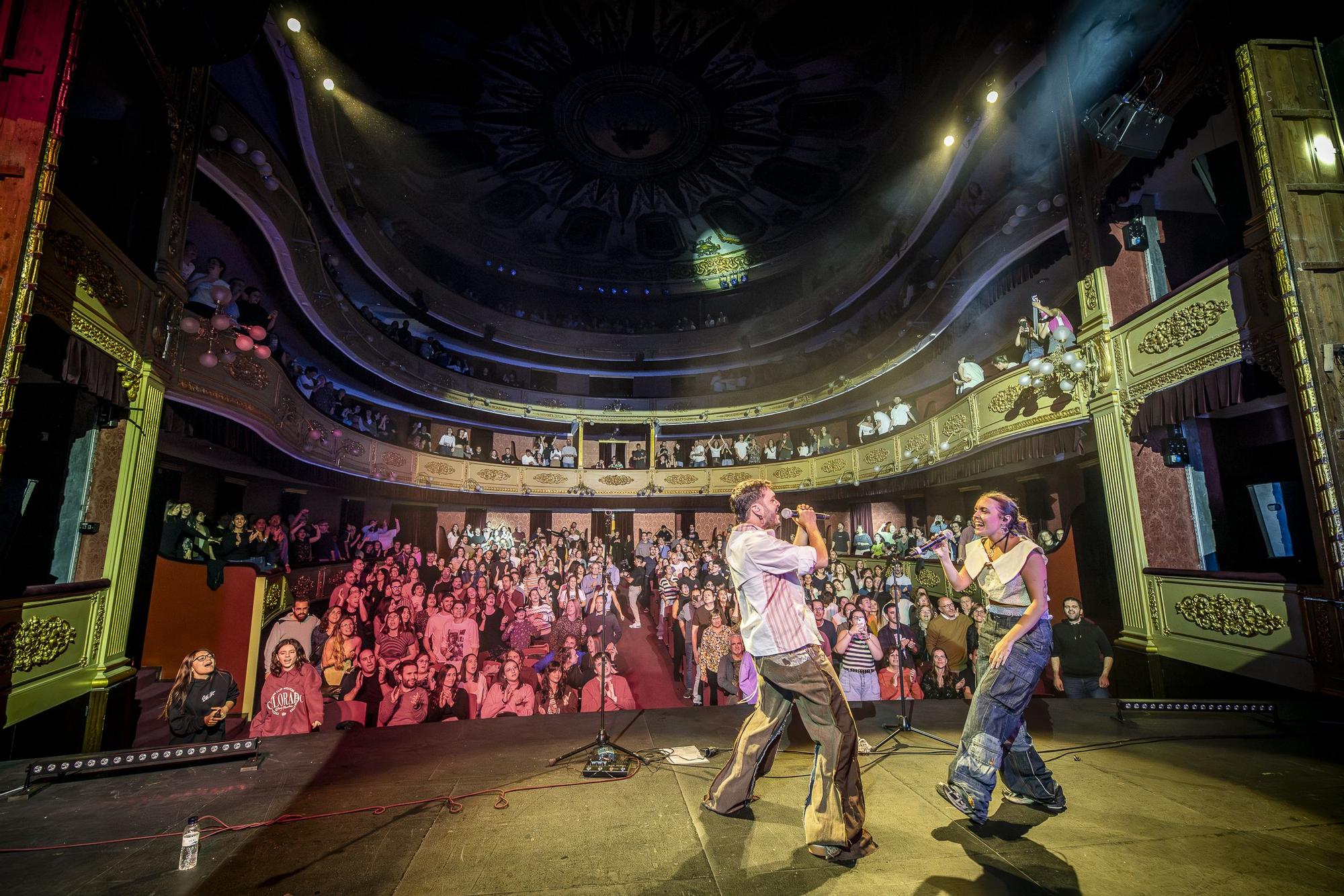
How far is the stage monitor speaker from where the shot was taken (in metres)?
5.62

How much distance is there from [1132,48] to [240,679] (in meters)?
13.7

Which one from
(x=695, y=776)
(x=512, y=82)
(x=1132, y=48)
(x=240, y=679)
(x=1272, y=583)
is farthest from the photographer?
(x=512, y=82)

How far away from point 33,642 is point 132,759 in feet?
5.79

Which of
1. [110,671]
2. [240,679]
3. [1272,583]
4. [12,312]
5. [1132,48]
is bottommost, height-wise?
[240,679]

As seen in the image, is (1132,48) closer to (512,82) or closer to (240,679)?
(512,82)

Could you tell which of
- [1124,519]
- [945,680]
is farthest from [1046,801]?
[1124,519]

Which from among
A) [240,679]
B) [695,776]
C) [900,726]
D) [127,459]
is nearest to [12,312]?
[127,459]

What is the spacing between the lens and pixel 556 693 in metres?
5.76

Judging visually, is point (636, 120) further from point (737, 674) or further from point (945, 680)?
point (945, 680)

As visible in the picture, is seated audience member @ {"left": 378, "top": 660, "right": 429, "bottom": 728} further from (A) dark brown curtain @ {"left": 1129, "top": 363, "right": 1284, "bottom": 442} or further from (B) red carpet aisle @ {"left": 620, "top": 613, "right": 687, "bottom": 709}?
(A) dark brown curtain @ {"left": 1129, "top": 363, "right": 1284, "bottom": 442}

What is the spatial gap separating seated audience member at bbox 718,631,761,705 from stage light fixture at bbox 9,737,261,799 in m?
4.28

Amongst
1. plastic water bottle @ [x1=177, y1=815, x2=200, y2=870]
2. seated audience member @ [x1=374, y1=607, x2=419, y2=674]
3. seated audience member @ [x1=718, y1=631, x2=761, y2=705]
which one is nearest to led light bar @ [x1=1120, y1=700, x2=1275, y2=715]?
seated audience member @ [x1=718, y1=631, x2=761, y2=705]

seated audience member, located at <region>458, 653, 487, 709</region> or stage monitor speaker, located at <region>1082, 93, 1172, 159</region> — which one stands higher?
stage monitor speaker, located at <region>1082, 93, 1172, 159</region>

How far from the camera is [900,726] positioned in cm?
376
